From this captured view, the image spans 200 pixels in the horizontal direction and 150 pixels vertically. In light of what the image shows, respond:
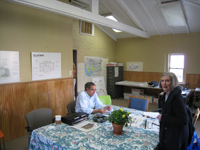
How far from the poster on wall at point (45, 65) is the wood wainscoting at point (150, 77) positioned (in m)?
3.78

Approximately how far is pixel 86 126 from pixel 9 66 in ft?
7.30

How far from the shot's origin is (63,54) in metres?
4.41

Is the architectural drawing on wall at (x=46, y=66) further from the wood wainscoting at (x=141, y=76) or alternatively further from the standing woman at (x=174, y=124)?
the wood wainscoting at (x=141, y=76)

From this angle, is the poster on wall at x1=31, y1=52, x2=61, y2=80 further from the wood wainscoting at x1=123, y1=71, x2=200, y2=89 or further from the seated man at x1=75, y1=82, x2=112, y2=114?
the wood wainscoting at x1=123, y1=71, x2=200, y2=89

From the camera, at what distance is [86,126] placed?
220cm

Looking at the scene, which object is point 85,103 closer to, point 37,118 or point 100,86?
point 37,118

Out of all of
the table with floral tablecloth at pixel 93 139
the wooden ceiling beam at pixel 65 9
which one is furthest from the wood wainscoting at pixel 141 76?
the table with floral tablecloth at pixel 93 139

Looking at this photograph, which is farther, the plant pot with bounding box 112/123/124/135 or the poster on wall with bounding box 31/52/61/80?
the poster on wall with bounding box 31/52/61/80

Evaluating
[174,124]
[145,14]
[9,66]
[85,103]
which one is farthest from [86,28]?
[174,124]

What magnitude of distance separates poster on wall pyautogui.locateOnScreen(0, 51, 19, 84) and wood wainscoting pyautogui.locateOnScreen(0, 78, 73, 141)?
14 centimetres

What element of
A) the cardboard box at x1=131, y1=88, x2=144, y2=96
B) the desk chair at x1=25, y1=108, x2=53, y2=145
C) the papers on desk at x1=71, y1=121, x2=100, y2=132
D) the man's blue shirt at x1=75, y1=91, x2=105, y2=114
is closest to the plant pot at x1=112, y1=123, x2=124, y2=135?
the papers on desk at x1=71, y1=121, x2=100, y2=132

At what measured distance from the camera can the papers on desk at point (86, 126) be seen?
6.92 feet

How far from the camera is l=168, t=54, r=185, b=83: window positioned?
20.0 feet

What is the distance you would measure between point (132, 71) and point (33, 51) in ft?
14.9
